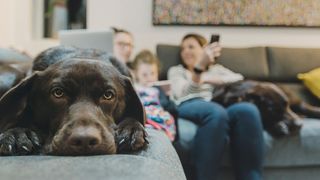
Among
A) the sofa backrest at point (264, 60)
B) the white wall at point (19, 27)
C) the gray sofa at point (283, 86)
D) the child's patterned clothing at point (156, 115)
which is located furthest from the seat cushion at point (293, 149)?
the white wall at point (19, 27)

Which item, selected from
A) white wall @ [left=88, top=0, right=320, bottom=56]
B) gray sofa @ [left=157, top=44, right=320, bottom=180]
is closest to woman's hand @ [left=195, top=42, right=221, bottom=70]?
gray sofa @ [left=157, top=44, right=320, bottom=180]

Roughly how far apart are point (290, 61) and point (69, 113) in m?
2.79

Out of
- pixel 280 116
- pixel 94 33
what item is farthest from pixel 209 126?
pixel 94 33

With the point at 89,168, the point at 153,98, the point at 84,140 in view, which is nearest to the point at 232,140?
the point at 153,98

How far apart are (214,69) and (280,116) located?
761 mm

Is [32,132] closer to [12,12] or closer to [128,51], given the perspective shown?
[128,51]

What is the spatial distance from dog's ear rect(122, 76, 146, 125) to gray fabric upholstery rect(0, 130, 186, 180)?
37cm

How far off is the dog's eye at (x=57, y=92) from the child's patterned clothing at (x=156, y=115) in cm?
88

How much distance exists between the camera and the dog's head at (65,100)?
106 centimetres

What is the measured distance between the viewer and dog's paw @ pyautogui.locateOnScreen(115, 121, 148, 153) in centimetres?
105

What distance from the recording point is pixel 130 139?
1073 mm

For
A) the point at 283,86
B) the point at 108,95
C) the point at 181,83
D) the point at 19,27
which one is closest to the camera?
the point at 108,95

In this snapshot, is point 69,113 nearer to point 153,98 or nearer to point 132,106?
point 132,106

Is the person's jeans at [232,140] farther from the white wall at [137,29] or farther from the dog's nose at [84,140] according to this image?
the dog's nose at [84,140]
